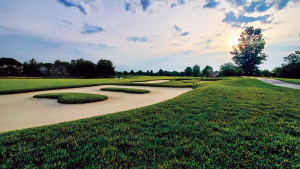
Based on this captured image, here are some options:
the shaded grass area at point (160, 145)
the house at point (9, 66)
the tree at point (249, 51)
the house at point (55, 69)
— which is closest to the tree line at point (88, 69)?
the house at point (9, 66)

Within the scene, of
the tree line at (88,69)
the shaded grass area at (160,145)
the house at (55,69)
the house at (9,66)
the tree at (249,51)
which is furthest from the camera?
the house at (55,69)

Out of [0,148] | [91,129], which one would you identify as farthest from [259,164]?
[0,148]

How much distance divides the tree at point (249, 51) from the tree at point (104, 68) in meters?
47.7

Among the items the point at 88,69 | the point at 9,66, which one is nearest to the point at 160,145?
the point at 88,69

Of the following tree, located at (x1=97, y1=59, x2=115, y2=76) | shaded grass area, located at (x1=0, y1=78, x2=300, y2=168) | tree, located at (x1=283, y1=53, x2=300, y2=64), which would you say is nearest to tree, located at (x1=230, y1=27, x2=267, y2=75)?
tree, located at (x1=283, y1=53, x2=300, y2=64)

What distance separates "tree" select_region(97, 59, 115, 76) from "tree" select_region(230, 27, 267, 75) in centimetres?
4771

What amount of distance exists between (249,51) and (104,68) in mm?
52415

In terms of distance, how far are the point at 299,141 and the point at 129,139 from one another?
3460 millimetres

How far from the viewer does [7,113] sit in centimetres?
501

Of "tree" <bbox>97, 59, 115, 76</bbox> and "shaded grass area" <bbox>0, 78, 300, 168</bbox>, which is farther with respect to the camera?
"tree" <bbox>97, 59, 115, 76</bbox>

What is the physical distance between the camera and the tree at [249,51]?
31609mm

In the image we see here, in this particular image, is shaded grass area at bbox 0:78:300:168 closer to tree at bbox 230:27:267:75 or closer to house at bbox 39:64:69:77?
tree at bbox 230:27:267:75

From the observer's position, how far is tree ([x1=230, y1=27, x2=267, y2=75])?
31609 millimetres

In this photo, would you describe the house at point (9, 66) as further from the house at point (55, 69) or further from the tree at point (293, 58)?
the tree at point (293, 58)
